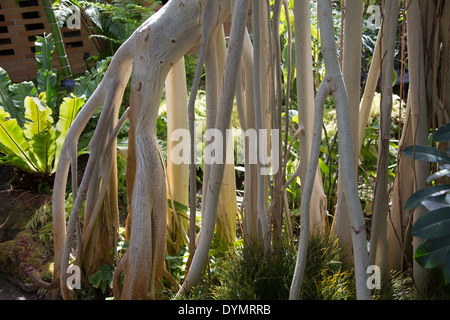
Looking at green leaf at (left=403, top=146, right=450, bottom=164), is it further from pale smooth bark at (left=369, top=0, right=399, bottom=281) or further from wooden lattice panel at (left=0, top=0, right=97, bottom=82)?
wooden lattice panel at (left=0, top=0, right=97, bottom=82)

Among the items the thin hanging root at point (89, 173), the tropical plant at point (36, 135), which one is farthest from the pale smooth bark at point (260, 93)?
the tropical plant at point (36, 135)

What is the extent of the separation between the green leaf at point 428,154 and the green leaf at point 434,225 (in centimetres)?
25

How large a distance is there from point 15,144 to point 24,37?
246 cm

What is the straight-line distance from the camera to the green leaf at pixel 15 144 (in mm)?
3240

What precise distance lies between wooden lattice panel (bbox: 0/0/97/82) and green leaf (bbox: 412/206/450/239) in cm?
479

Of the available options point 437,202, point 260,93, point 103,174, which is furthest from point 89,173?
point 437,202

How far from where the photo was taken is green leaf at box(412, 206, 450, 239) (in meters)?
1.29

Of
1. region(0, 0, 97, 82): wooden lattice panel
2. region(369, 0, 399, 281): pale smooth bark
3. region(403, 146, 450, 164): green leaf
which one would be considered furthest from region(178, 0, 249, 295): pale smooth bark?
region(0, 0, 97, 82): wooden lattice panel

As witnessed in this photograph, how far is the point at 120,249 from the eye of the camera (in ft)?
8.00

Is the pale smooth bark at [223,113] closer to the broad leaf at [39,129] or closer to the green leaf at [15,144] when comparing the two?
the broad leaf at [39,129]

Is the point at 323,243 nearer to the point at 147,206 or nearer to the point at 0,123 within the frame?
the point at 147,206

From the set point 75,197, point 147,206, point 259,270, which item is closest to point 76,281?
point 75,197
